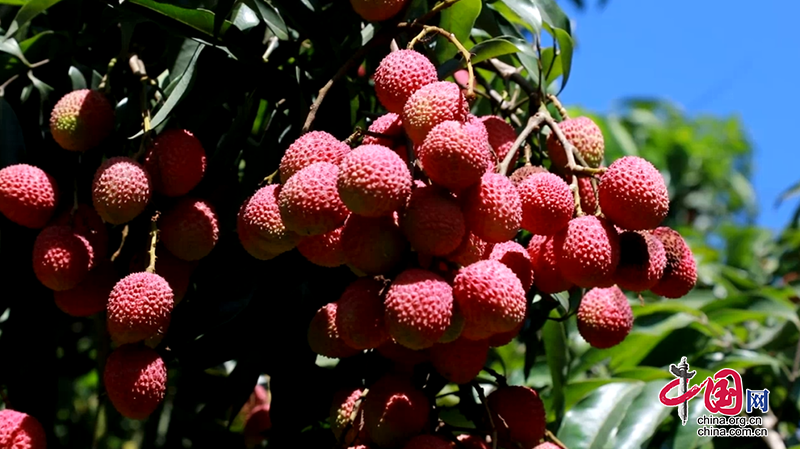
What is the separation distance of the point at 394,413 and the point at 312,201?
0.80 feet

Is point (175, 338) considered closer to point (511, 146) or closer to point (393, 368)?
point (393, 368)

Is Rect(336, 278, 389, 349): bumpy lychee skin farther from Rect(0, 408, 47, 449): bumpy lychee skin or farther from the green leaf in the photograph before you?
the green leaf

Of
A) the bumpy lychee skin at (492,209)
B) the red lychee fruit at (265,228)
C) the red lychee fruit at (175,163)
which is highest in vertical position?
the bumpy lychee skin at (492,209)

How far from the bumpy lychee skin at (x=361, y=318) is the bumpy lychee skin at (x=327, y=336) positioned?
0.27 ft

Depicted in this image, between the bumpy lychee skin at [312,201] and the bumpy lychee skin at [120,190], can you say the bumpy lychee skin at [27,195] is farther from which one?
the bumpy lychee skin at [312,201]

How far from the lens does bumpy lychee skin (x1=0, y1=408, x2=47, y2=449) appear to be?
110 centimetres

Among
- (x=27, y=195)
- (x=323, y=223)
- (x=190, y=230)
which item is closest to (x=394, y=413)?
(x=323, y=223)

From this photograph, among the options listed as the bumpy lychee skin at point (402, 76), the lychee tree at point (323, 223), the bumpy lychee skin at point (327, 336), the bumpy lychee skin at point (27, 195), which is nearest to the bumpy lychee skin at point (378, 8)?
the lychee tree at point (323, 223)

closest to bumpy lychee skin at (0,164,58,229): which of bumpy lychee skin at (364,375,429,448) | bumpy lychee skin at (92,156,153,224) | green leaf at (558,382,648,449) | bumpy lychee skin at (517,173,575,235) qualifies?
bumpy lychee skin at (92,156,153,224)

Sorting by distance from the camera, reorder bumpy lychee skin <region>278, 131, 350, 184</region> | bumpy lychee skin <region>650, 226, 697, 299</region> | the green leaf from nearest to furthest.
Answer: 1. bumpy lychee skin <region>278, 131, 350, 184</region>
2. bumpy lychee skin <region>650, 226, 697, 299</region>
3. the green leaf

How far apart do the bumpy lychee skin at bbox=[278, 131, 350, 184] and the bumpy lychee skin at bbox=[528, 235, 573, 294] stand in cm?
25

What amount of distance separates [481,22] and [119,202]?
600 millimetres

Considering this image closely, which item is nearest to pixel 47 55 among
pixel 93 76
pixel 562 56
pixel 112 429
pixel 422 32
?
pixel 93 76

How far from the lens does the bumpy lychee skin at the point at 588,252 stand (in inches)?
36.6
